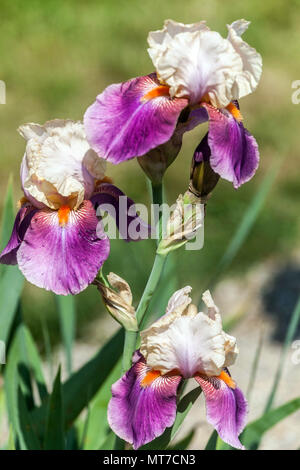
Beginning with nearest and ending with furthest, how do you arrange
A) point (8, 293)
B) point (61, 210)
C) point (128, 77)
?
1. point (61, 210)
2. point (8, 293)
3. point (128, 77)

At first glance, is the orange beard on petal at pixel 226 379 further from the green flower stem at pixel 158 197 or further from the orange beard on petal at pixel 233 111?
the orange beard on petal at pixel 233 111

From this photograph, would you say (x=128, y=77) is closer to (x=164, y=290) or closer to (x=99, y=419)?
(x=164, y=290)

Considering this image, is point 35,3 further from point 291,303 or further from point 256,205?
point 256,205

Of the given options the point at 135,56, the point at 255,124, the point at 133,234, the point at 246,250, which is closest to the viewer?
the point at 133,234

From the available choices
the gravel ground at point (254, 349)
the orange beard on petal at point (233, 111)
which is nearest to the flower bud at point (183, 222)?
the orange beard on petal at point (233, 111)

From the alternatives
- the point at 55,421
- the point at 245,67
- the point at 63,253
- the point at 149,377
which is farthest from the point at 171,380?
the point at 245,67
